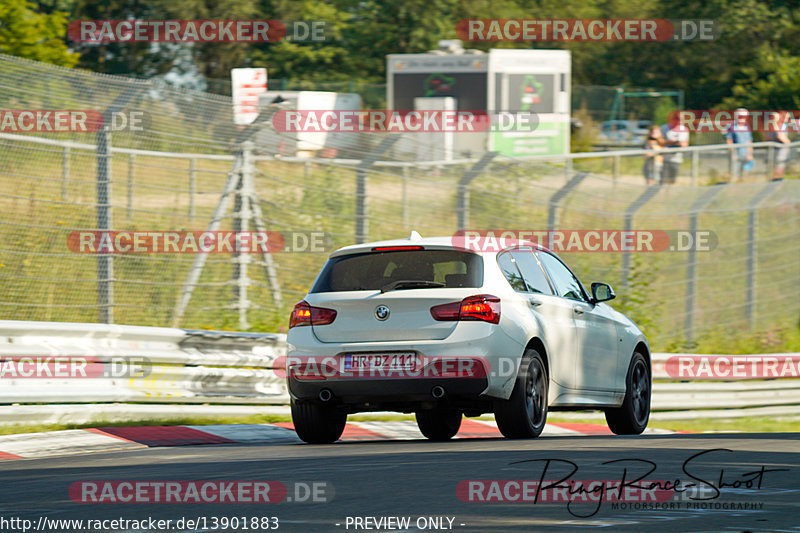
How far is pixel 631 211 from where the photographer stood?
1909cm

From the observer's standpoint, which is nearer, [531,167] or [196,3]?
[531,167]

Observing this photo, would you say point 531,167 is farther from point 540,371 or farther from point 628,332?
point 540,371

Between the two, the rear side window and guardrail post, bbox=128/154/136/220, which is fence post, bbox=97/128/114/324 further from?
the rear side window

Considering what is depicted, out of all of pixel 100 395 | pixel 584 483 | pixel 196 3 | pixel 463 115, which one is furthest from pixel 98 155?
pixel 196 3

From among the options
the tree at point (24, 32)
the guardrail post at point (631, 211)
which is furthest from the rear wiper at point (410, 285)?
the tree at point (24, 32)

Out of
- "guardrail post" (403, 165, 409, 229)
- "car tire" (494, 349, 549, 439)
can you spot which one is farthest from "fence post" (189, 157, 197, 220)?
"car tire" (494, 349, 549, 439)

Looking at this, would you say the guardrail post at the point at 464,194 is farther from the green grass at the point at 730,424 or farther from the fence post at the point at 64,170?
the fence post at the point at 64,170

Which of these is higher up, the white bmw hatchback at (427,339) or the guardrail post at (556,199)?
the guardrail post at (556,199)

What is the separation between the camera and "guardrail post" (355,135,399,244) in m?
16.9

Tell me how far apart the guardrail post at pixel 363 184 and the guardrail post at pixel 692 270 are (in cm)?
495

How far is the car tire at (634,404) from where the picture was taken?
1258 cm

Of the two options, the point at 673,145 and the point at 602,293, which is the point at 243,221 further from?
the point at 673,145

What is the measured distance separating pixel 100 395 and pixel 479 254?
145 inches

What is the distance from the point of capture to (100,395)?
12266 millimetres
